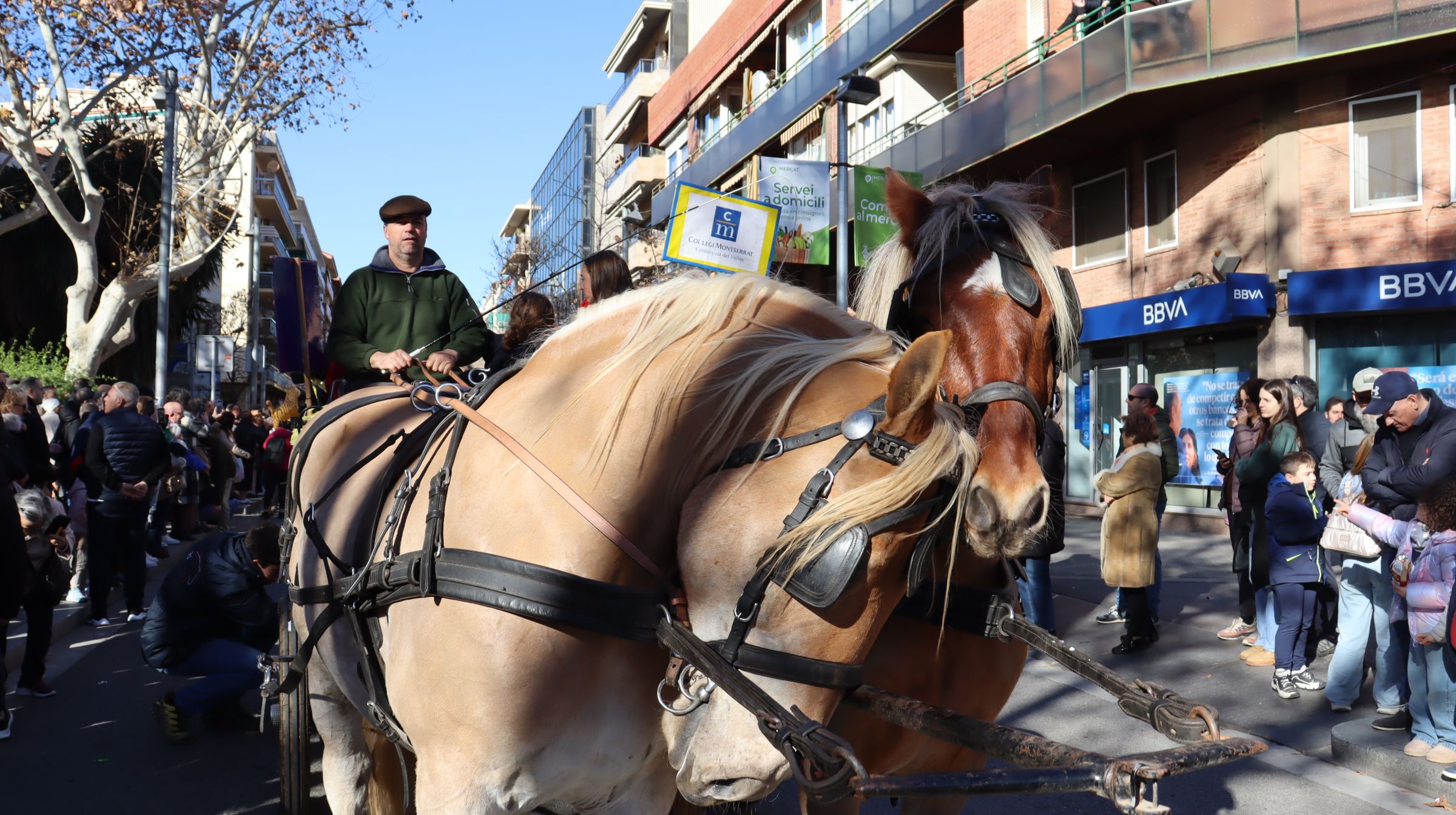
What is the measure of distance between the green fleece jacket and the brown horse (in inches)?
65.3

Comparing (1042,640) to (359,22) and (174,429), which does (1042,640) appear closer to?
(174,429)

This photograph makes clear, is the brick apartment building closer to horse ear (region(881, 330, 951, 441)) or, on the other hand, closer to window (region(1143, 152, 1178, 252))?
window (region(1143, 152, 1178, 252))

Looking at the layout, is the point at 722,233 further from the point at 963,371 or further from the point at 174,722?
the point at 963,371

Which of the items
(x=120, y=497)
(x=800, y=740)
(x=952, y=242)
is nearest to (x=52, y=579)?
(x=120, y=497)

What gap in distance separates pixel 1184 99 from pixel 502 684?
14897mm

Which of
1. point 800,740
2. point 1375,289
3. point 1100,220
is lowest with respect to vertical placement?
point 800,740

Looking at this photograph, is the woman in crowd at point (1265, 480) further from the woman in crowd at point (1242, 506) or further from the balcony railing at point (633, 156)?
the balcony railing at point (633, 156)

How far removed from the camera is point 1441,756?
494cm

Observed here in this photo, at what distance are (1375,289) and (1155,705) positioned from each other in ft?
43.0

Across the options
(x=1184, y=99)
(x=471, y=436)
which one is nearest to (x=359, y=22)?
(x=1184, y=99)

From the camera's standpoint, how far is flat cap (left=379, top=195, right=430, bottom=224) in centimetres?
405

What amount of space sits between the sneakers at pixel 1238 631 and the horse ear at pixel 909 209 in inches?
253

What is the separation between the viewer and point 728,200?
9.87m

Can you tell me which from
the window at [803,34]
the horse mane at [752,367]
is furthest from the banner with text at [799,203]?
the window at [803,34]
